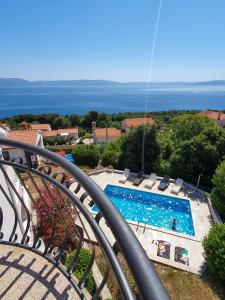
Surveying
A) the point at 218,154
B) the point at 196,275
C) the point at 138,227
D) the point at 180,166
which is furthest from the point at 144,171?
the point at 196,275

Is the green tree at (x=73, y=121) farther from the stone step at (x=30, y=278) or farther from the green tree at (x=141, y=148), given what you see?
the stone step at (x=30, y=278)

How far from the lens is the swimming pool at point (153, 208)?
14.4 m

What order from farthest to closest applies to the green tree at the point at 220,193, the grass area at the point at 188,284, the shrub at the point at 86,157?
the shrub at the point at 86,157, the green tree at the point at 220,193, the grass area at the point at 188,284

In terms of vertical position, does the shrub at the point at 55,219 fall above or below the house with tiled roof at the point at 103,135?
above

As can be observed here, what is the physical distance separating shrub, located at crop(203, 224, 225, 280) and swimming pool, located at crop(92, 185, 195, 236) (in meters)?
3.67

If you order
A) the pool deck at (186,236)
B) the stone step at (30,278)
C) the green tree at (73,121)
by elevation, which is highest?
the stone step at (30,278)

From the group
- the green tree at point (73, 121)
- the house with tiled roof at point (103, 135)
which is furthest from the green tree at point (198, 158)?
the green tree at point (73, 121)

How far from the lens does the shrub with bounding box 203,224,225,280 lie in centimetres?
888

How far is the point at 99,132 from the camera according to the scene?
40469 millimetres

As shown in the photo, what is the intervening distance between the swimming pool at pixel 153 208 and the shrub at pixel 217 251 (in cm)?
367

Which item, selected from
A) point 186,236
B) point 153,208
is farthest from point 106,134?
point 186,236

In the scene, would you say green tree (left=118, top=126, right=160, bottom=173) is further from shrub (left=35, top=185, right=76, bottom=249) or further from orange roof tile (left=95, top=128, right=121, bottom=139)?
orange roof tile (left=95, top=128, right=121, bottom=139)

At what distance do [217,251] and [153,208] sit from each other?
7028 millimetres

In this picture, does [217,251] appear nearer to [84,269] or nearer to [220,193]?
[84,269]
